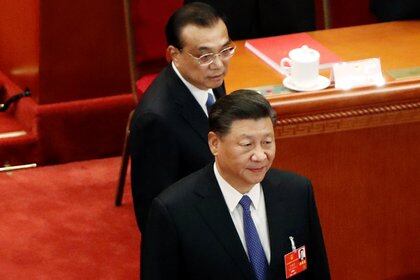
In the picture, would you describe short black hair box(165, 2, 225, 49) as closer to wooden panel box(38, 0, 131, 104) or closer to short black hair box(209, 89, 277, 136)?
short black hair box(209, 89, 277, 136)

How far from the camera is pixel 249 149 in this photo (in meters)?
2.29

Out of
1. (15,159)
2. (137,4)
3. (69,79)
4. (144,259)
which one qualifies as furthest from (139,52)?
(144,259)

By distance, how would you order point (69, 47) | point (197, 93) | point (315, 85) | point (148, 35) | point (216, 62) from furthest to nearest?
point (69, 47) → point (148, 35) → point (315, 85) → point (197, 93) → point (216, 62)

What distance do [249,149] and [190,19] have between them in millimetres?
627

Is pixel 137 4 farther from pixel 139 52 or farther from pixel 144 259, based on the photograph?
pixel 144 259

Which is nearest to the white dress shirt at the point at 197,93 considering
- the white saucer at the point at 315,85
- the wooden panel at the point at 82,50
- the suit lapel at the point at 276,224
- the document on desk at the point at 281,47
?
the white saucer at the point at 315,85

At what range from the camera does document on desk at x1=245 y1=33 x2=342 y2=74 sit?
329 cm

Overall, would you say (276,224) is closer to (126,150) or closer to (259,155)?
(259,155)

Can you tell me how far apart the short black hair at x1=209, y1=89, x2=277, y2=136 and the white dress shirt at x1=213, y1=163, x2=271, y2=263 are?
12 cm

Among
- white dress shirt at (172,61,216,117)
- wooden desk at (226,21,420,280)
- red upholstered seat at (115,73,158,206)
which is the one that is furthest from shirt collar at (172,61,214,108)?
red upholstered seat at (115,73,158,206)

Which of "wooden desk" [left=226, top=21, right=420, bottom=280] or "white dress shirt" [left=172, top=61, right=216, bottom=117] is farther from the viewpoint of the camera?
"wooden desk" [left=226, top=21, right=420, bottom=280]

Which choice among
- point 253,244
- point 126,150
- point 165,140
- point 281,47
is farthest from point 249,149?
point 126,150

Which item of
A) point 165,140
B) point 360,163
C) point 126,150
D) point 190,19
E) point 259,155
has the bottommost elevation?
point 126,150

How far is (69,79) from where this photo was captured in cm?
Answer: 447
